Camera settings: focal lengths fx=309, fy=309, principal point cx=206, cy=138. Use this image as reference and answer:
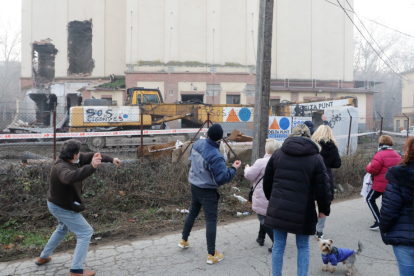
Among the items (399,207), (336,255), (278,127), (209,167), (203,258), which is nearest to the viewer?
(399,207)

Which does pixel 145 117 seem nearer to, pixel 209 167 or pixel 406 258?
pixel 209 167

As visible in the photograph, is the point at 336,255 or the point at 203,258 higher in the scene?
the point at 336,255

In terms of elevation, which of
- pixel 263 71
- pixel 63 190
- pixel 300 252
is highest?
pixel 263 71

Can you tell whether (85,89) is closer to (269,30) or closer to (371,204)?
(269,30)

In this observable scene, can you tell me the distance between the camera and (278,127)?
430 inches

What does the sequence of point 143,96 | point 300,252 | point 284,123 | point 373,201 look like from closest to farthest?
1. point 300,252
2. point 373,201
3. point 284,123
4. point 143,96

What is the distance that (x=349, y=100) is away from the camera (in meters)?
15.0

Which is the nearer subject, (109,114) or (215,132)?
(215,132)

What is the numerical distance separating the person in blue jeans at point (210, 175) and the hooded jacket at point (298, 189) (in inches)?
35.9

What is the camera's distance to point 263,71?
22.4 feet

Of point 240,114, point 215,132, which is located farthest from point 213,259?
point 240,114

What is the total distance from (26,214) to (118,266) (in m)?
2.76

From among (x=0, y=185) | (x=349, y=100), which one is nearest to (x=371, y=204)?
(x=0, y=185)

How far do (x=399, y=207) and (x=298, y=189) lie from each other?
2.73 ft
